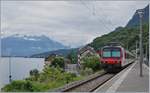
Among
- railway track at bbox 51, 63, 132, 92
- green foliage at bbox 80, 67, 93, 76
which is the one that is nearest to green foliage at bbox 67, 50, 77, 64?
green foliage at bbox 80, 67, 93, 76

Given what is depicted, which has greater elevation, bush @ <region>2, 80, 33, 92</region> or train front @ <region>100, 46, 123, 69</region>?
train front @ <region>100, 46, 123, 69</region>

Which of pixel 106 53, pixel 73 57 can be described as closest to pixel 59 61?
pixel 106 53

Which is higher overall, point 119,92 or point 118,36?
point 118,36

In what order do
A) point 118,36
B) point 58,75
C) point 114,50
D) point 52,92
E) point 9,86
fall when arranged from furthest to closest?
1. point 118,36
2. point 114,50
3. point 58,75
4. point 9,86
5. point 52,92

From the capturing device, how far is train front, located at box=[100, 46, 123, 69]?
Result: 109 feet

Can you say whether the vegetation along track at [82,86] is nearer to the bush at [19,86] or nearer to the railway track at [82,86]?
the railway track at [82,86]

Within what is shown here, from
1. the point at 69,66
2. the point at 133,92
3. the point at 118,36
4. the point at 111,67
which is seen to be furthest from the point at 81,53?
the point at 118,36

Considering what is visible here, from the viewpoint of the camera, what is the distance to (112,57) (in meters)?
33.6

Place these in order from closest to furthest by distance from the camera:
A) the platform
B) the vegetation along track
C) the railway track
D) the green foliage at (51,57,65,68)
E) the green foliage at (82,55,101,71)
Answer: the platform → the railway track → the vegetation along track → the green foliage at (51,57,65,68) → the green foliage at (82,55,101,71)

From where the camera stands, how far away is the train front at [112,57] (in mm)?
33188

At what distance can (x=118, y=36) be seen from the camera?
7031 cm

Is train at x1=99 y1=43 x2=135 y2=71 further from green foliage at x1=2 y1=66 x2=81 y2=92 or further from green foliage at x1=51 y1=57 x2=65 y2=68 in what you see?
green foliage at x1=2 y1=66 x2=81 y2=92

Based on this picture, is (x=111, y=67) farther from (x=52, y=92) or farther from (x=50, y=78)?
(x=52, y=92)

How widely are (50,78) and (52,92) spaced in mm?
11832
